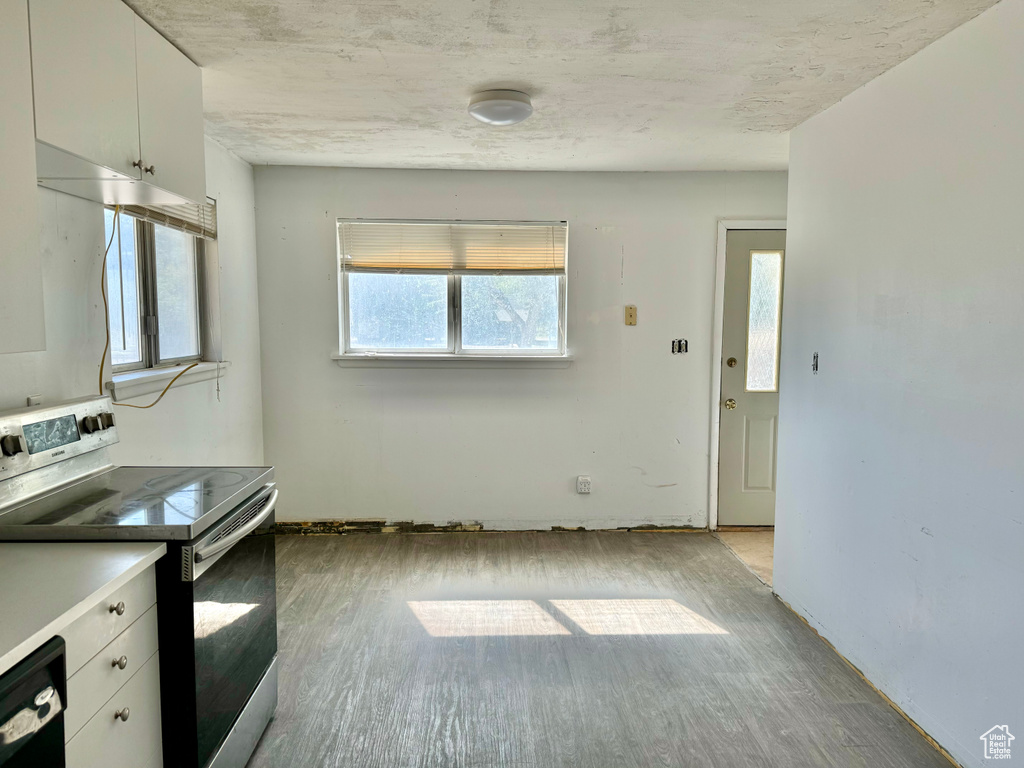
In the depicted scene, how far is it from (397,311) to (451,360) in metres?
0.48

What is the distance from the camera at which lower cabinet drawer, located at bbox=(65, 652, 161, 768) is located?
4.38ft

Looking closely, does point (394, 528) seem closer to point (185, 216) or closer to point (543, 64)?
point (185, 216)

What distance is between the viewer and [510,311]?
14.0 ft

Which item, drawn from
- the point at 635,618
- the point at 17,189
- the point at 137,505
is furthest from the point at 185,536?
the point at 635,618

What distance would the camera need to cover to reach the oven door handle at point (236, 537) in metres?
1.62

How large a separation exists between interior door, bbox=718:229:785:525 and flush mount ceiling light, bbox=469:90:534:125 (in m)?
2.03

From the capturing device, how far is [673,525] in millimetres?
4395

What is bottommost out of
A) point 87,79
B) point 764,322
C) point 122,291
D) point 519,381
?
point 519,381

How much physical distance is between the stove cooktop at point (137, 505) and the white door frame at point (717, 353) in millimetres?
3028

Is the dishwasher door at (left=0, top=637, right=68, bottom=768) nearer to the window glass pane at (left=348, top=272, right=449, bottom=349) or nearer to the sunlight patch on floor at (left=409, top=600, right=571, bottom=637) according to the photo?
the sunlight patch on floor at (left=409, top=600, right=571, bottom=637)

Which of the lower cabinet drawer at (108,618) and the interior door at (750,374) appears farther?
the interior door at (750,374)

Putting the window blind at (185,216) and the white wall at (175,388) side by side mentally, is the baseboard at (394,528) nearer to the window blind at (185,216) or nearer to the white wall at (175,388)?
the white wall at (175,388)

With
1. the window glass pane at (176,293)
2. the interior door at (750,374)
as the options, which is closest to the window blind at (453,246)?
the window glass pane at (176,293)

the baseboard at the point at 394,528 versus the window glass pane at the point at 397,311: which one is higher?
the window glass pane at the point at 397,311
